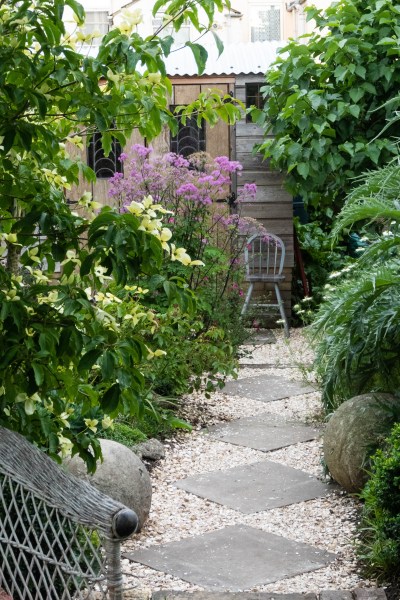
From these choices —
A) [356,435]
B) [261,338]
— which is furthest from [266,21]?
[356,435]

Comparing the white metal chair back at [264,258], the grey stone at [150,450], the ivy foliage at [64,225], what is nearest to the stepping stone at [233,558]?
the ivy foliage at [64,225]

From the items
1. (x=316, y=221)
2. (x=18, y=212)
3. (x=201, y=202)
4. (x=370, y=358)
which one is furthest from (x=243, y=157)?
(x=18, y=212)

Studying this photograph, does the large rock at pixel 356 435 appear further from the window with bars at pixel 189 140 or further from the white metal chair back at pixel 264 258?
the window with bars at pixel 189 140

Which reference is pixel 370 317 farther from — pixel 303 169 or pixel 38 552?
pixel 303 169

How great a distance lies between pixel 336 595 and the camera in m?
3.40

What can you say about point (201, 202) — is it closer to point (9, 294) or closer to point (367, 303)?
point (367, 303)

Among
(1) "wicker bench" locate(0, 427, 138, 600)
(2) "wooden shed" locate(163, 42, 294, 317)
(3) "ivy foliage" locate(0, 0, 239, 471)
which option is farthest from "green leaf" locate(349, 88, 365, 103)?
(1) "wicker bench" locate(0, 427, 138, 600)

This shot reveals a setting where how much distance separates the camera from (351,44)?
8383 millimetres

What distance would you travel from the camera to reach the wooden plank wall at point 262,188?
31.0 feet

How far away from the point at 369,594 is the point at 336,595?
0.39 feet

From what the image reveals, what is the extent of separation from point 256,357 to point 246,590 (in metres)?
4.64

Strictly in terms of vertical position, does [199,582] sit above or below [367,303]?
below

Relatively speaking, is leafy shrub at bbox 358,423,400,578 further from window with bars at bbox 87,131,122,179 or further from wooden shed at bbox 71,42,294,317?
window with bars at bbox 87,131,122,179

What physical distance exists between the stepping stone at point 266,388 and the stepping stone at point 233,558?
2551mm
